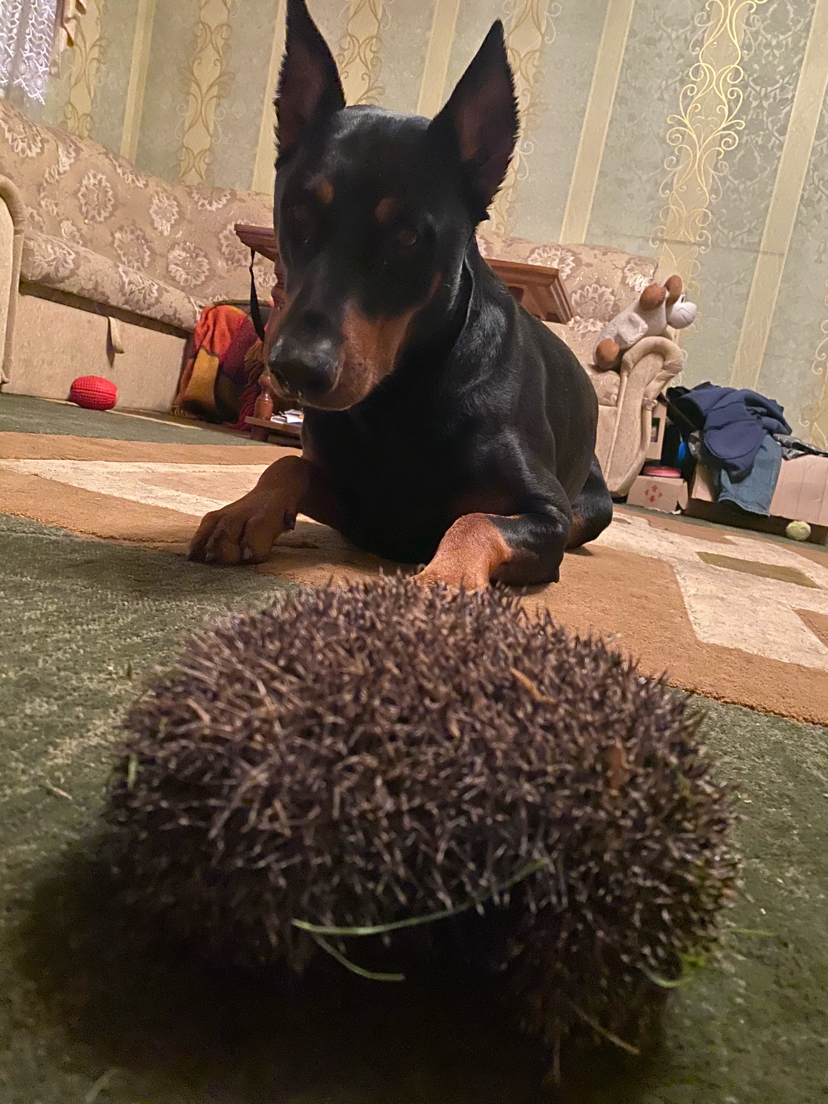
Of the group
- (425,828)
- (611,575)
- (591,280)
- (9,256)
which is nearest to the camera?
(425,828)

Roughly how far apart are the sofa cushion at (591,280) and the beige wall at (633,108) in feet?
1.83

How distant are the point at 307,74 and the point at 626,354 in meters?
4.29

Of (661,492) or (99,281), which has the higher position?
(99,281)

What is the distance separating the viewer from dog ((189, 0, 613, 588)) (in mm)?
1352

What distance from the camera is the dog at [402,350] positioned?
1.35 meters

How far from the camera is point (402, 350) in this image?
153 cm

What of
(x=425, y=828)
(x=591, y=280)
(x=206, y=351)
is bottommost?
(x=425, y=828)

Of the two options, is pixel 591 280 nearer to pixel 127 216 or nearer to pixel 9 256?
pixel 127 216

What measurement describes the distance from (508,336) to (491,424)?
27cm

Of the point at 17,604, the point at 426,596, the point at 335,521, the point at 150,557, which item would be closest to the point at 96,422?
the point at 335,521

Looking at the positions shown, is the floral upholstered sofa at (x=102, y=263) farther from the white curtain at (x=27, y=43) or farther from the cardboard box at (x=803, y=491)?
the cardboard box at (x=803, y=491)

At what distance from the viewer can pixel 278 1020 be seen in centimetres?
42

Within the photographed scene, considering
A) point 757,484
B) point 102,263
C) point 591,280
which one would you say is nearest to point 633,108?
point 591,280

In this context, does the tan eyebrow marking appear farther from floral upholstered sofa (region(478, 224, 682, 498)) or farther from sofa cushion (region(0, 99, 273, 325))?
floral upholstered sofa (region(478, 224, 682, 498))
